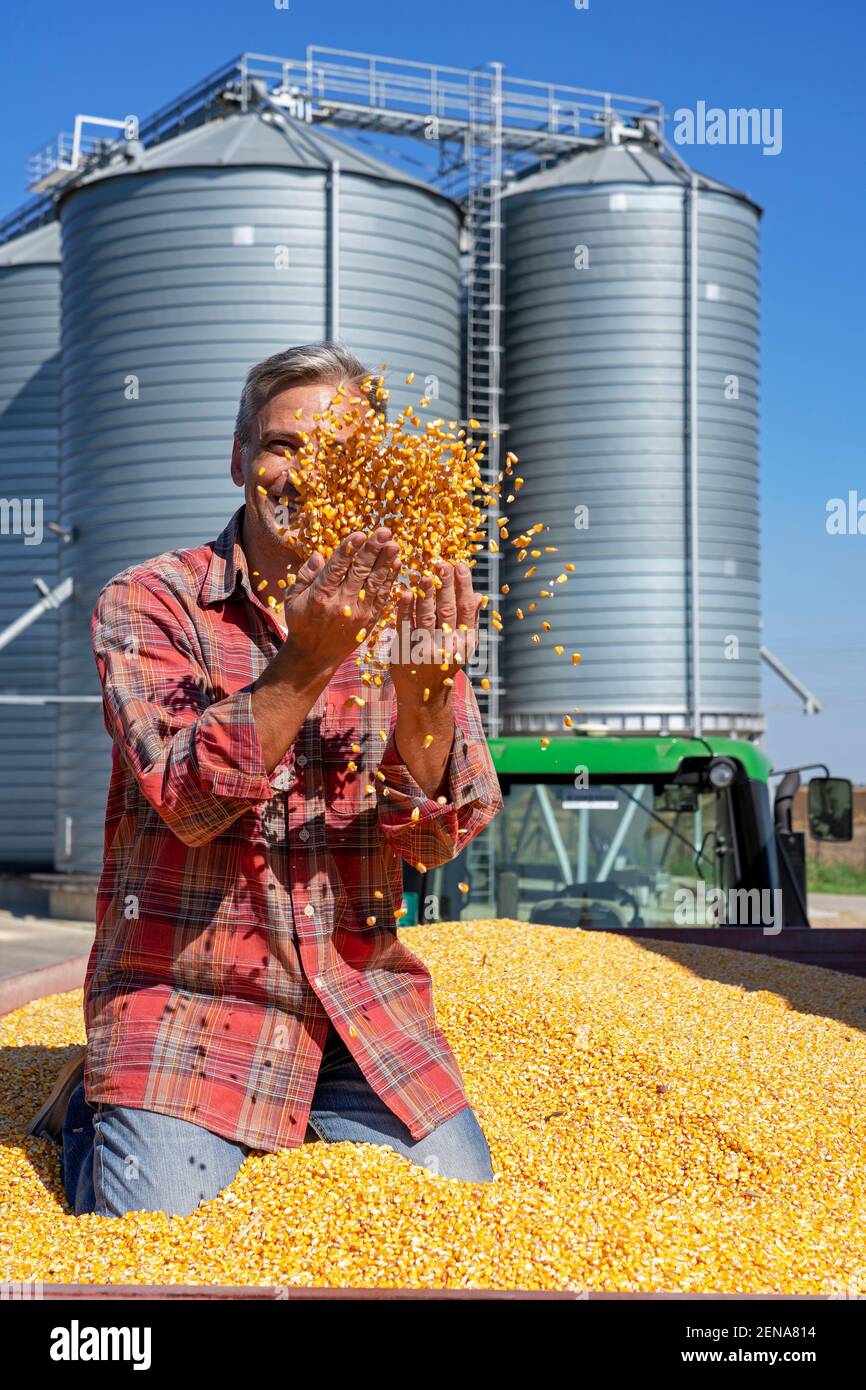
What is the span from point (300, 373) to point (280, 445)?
0.47 ft

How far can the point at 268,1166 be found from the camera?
2.56 metres

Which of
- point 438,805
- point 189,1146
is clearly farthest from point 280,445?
point 189,1146

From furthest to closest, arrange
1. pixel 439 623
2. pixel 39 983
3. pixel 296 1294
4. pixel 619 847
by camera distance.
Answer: pixel 619 847 < pixel 39 983 < pixel 439 623 < pixel 296 1294

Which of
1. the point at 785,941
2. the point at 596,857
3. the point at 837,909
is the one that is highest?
the point at 596,857

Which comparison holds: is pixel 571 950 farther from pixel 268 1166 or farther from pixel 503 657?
pixel 503 657

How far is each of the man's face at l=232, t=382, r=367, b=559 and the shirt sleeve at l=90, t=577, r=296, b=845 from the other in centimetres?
25

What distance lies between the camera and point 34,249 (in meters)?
17.2

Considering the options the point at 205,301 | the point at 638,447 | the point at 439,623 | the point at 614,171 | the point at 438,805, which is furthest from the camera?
the point at 614,171

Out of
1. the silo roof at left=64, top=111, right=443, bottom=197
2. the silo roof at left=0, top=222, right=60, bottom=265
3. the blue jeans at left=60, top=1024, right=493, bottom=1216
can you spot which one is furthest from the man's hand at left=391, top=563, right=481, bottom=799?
the silo roof at left=0, top=222, right=60, bottom=265

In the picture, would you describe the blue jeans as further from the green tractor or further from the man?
the green tractor

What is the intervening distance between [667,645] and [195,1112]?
40.1 feet

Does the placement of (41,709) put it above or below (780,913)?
above

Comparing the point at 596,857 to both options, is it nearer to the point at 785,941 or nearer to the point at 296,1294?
the point at 785,941
